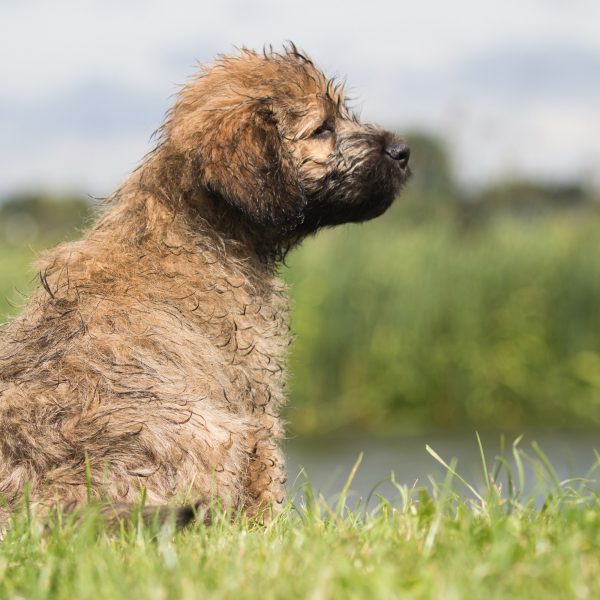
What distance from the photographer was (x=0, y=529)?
341 cm

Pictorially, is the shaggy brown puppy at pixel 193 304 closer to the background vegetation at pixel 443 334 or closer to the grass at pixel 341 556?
the grass at pixel 341 556

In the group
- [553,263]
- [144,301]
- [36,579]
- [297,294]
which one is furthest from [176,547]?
[553,263]

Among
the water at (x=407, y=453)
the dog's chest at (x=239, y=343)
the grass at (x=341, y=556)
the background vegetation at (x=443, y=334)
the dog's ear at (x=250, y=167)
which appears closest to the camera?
the grass at (x=341, y=556)

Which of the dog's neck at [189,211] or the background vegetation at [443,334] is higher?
the dog's neck at [189,211]

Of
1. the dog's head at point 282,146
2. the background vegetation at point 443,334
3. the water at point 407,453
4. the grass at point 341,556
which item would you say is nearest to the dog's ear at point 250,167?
the dog's head at point 282,146

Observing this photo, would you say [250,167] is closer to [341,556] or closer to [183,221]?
[183,221]

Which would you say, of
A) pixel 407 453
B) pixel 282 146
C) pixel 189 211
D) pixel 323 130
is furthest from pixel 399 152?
pixel 407 453

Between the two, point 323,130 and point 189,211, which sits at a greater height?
point 323,130

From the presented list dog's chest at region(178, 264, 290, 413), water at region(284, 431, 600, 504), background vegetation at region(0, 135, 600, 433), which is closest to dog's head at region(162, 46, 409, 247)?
dog's chest at region(178, 264, 290, 413)

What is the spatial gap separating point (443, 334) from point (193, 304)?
298 inches

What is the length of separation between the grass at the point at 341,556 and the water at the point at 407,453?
5420mm

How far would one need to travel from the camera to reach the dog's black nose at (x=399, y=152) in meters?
4.90

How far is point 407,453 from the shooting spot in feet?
33.8

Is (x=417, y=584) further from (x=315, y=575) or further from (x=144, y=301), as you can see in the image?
(x=144, y=301)
